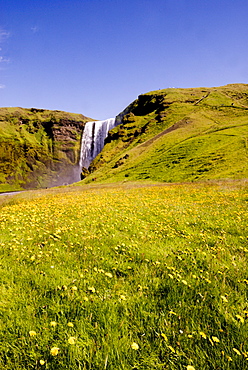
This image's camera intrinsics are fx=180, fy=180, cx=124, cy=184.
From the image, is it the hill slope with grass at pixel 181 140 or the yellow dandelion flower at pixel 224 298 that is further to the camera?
the hill slope with grass at pixel 181 140

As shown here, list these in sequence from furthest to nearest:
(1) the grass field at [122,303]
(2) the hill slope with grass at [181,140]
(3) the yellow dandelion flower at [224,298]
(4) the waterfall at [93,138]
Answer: (4) the waterfall at [93,138]
(2) the hill slope with grass at [181,140]
(3) the yellow dandelion flower at [224,298]
(1) the grass field at [122,303]

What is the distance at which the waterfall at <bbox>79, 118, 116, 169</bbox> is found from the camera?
448ft

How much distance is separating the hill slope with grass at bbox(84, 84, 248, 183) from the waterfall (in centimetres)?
1222

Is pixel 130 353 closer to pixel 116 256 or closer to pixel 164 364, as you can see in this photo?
pixel 164 364

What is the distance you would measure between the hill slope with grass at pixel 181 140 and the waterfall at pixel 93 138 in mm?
12216

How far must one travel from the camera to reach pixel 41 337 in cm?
265

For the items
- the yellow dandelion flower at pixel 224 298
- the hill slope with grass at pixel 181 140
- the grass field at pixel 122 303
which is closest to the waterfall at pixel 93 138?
the hill slope with grass at pixel 181 140

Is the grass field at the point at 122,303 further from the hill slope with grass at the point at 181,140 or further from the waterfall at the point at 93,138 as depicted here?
the waterfall at the point at 93,138

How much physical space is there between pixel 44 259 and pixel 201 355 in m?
4.09

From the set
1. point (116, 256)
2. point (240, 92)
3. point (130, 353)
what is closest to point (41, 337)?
point (130, 353)

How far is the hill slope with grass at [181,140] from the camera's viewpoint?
46.8m

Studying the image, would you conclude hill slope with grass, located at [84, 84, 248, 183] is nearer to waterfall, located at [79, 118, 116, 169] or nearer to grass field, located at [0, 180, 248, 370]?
waterfall, located at [79, 118, 116, 169]

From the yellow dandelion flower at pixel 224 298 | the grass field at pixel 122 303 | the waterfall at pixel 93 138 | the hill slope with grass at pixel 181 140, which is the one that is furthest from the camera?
the waterfall at pixel 93 138

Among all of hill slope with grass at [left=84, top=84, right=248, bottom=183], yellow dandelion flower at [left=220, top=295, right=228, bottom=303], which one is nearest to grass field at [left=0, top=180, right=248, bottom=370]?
yellow dandelion flower at [left=220, top=295, right=228, bottom=303]
